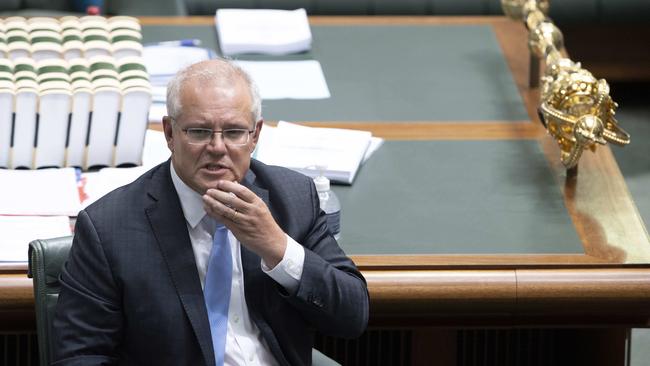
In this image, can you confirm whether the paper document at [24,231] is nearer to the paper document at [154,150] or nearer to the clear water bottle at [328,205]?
the paper document at [154,150]

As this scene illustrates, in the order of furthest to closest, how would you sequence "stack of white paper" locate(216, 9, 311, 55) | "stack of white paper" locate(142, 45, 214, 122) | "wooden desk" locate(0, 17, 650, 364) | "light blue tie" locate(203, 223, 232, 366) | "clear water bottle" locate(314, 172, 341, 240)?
"stack of white paper" locate(216, 9, 311, 55) < "stack of white paper" locate(142, 45, 214, 122) < "clear water bottle" locate(314, 172, 341, 240) < "wooden desk" locate(0, 17, 650, 364) < "light blue tie" locate(203, 223, 232, 366)

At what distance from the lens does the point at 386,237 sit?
9.52 ft

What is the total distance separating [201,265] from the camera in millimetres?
2365

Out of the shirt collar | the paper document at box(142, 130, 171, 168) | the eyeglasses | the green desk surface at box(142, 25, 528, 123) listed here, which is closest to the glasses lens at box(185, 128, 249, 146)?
the eyeglasses

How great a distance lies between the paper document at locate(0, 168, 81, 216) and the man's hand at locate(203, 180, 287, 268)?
0.77 m

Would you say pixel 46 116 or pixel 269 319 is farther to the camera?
pixel 46 116

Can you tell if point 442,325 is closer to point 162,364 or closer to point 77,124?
point 162,364

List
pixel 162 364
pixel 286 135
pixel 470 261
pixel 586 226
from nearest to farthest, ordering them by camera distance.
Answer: pixel 162 364, pixel 470 261, pixel 586 226, pixel 286 135

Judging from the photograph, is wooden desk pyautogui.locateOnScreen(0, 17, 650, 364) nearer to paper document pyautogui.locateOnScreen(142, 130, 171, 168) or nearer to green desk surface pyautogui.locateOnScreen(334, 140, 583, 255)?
green desk surface pyautogui.locateOnScreen(334, 140, 583, 255)

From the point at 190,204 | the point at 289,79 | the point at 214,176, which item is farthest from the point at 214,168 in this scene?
the point at 289,79

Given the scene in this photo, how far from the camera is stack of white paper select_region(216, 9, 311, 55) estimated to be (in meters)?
4.23

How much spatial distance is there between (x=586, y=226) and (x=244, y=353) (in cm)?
96

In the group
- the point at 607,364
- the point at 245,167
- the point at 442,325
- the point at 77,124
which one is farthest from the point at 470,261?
the point at 77,124

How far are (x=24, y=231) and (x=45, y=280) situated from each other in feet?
1.62
